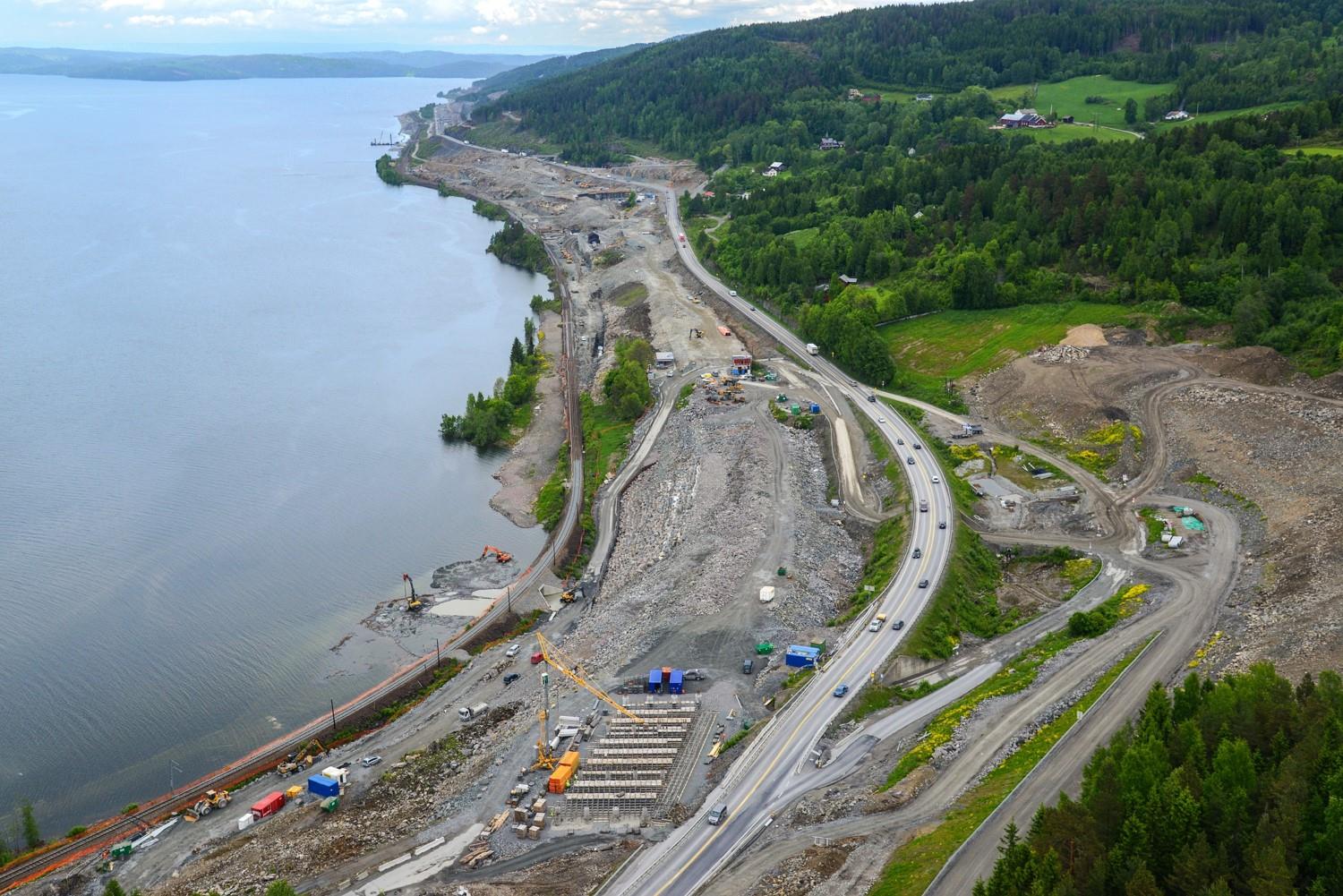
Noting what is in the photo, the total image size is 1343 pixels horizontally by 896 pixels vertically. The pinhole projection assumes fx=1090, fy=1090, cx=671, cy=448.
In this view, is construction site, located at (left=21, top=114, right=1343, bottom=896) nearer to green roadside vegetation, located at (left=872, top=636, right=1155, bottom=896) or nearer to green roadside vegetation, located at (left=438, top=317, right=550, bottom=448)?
green roadside vegetation, located at (left=872, top=636, right=1155, bottom=896)

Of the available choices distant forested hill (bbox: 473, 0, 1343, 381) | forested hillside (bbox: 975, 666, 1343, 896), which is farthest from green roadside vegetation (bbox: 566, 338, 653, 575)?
forested hillside (bbox: 975, 666, 1343, 896)

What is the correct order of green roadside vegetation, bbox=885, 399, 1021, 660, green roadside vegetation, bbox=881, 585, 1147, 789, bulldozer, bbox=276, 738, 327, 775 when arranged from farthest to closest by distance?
green roadside vegetation, bbox=885, 399, 1021, 660 → bulldozer, bbox=276, 738, 327, 775 → green roadside vegetation, bbox=881, 585, 1147, 789

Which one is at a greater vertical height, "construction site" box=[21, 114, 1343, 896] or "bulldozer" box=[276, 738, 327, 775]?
"construction site" box=[21, 114, 1343, 896]

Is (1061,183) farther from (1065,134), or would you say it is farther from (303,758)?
(303,758)

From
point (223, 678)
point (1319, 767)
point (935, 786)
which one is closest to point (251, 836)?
point (223, 678)

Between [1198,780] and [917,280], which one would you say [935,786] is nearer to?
[1198,780]

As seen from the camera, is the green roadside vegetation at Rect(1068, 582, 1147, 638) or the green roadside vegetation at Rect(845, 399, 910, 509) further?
the green roadside vegetation at Rect(845, 399, 910, 509)

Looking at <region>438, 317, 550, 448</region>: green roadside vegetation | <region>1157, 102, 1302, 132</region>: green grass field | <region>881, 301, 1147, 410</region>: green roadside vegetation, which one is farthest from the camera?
<region>1157, 102, 1302, 132</region>: green grass field
